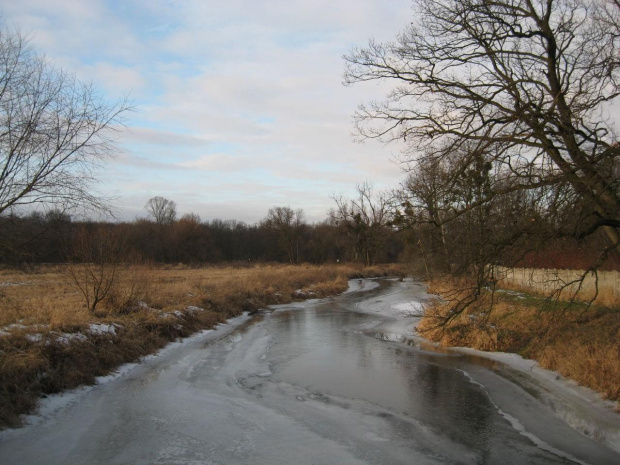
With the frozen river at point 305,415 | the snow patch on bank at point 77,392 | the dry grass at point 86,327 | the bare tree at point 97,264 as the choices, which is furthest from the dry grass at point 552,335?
the bare tree at point 97,264

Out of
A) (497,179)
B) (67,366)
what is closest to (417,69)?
(497,179)

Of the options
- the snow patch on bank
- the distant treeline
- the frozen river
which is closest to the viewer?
the frozen river

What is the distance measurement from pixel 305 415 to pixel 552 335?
23.1 feet

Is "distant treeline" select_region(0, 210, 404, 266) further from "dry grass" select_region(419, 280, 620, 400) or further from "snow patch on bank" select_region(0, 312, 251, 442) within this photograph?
"dry grass" select_region(419, 280, 620, 400)

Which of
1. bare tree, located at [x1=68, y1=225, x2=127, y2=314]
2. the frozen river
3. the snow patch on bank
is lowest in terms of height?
the frozen river

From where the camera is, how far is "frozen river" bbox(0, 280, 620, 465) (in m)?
6.32

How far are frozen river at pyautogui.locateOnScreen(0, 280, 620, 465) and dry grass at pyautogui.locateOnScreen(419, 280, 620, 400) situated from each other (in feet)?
3.12

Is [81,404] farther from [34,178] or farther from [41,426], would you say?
[34,178]

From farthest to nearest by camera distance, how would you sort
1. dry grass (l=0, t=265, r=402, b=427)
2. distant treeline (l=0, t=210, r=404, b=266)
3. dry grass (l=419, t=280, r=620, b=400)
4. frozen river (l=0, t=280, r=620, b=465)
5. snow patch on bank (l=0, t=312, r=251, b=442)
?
distant treeline (l=0, t=210, r=404, b=266), dry grass (l=419, t=280, r=620, b=400), dry grass (l=0, t=265, r=402, b=427), snow patch on bank (l=0, t=312, r=251, b=442), frozen river (l=0, t=280, r=620, b=465)

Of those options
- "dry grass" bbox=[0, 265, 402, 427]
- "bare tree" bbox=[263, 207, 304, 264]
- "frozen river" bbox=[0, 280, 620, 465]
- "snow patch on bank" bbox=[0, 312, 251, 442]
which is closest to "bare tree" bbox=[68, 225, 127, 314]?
"dry grass" bbox=[0, 265, 402, 427]

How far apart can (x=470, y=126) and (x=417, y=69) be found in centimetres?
156

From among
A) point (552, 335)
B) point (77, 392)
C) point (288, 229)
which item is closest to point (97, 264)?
point (77, 392)

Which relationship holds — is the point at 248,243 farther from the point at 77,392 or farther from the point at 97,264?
the point at 77,392

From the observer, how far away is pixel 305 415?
26.4 feet
